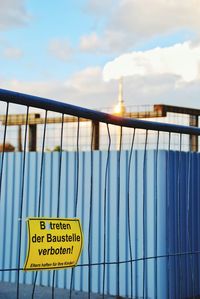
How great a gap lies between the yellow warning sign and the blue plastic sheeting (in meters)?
3.41

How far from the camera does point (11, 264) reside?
7531 millimetres

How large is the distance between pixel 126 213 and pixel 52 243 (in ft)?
14.4

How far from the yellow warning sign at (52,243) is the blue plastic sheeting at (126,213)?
341 centimetres

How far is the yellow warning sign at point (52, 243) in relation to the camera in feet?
7.27

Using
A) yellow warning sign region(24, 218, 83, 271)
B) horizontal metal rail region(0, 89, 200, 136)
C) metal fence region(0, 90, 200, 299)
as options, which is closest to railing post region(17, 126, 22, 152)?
metal fence region(0, 90, 200, 299)

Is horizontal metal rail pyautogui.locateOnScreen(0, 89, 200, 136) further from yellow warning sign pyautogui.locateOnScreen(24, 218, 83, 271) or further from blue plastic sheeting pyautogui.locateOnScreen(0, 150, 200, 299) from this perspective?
blue plastic sheeting pyautogui.locateOnScreen(0, 150, 200, 299)

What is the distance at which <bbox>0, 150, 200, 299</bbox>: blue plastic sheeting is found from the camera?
6.25 m

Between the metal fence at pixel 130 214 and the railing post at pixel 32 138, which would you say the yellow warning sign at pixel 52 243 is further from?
the railing post at pixel 32 138

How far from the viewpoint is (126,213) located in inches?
261

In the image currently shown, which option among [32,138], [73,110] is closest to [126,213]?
[32,138]

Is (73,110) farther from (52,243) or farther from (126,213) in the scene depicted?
(126,213)

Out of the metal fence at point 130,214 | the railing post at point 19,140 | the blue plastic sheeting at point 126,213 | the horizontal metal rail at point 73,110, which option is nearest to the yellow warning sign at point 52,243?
the horizontal metal rail at point 73,110

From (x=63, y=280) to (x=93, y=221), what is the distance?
87 centimetres

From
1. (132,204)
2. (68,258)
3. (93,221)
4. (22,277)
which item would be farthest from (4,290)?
(68,258)
